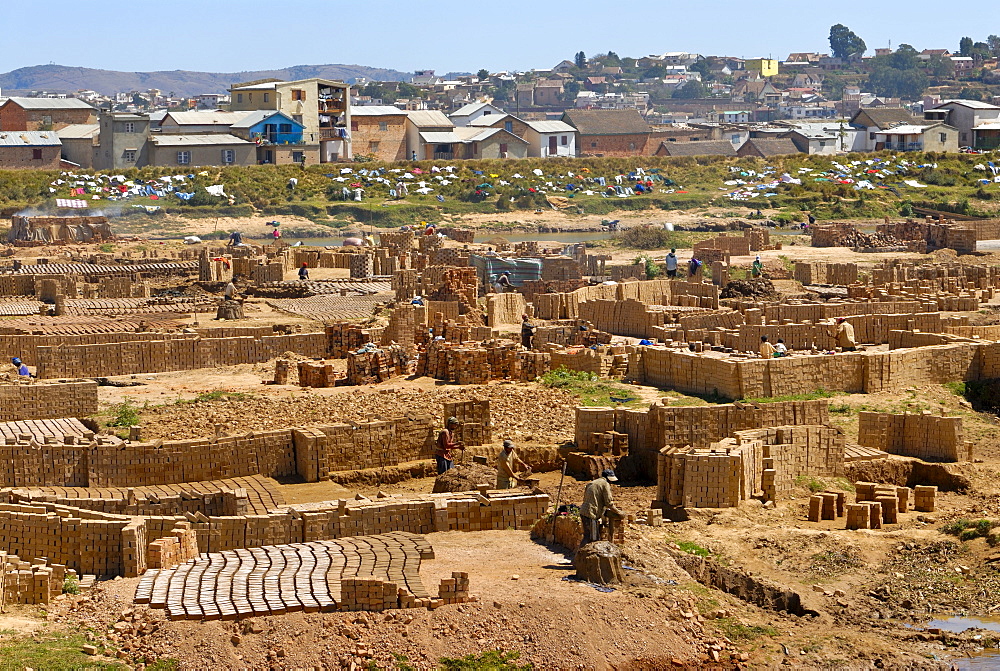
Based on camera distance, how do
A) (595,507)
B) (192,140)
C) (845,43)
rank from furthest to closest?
(845,43) → (192,140) → (595,507)

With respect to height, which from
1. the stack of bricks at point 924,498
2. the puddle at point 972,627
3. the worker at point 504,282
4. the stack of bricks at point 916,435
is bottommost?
the puddle at point 972,627

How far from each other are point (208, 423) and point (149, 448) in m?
2.34

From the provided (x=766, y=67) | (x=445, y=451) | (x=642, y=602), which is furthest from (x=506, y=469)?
(x=766, y=67)

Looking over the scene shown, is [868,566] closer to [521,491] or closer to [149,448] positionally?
[521,491]

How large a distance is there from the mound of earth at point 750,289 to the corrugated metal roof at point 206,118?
40885 mm

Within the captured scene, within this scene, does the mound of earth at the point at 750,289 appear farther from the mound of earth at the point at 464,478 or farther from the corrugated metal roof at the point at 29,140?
the corrugated metal roof at the point at 29,140

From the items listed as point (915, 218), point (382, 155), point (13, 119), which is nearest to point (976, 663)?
point (915, 218)

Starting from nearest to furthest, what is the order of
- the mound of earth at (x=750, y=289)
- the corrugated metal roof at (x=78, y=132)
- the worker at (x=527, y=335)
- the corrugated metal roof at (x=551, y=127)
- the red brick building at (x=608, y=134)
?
the worker at (x=527, y=335) → the mound of earth at (x=750, y=289) → the corrugated metal roof at (x=78, y=132) → the corrugated metal roof at (x=551, y=127) → the red brick building at (x=608, y=134)

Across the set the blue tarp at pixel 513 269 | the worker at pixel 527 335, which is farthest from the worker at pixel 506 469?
the blue tarp at pixel 513 269

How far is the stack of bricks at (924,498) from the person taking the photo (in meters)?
18.0

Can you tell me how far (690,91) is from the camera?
172 m

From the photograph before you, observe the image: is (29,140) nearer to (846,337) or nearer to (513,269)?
(513,269)

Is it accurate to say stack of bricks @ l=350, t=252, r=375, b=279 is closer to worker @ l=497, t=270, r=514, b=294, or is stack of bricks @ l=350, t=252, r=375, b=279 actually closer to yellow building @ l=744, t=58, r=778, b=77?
worker @ l=497, t=270, r=514, b=294

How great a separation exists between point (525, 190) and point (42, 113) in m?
35.3
